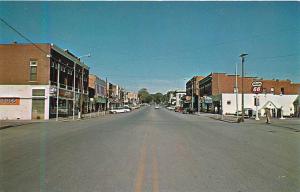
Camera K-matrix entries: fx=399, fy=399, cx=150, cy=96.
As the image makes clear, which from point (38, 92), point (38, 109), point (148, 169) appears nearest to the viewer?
point (148, 169)

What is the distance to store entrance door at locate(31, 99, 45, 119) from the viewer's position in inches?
1909

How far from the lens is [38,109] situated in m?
48.7

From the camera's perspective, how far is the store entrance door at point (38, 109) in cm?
4850

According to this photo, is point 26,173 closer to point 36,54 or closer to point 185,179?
point 185,179

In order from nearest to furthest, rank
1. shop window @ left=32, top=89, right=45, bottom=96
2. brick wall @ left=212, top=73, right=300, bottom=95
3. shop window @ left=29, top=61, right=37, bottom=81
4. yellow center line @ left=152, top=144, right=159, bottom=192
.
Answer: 1. yellow center line @ left=152, top=144, right=159, bottom=192
2. shop window @ left=32, top=89, right=45, bottom=96
3. shop window @ left=29, top=61, right=37, bottom=81
4. brick wall @ left=212, top=73, right=300, bottom=95

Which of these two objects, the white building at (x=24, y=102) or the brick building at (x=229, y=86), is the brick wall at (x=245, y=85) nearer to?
the brick building at (x=229, y=86)

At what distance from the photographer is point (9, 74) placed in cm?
5003

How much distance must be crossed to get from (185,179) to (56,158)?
5287 millimetres

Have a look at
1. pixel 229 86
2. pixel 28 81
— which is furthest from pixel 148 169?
pixel 229 86

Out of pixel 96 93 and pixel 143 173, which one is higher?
pixel 96 93

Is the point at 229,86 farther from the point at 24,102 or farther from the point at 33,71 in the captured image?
the point at 24,102

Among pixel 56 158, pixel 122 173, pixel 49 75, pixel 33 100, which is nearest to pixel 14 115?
pixel 33 100

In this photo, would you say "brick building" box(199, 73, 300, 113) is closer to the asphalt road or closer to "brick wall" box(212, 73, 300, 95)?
"brick wall" box(212, 73, 300, 95)

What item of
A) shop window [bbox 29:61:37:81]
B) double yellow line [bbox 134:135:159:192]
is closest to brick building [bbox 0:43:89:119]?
shop window [bbox 29:61:37:81]
